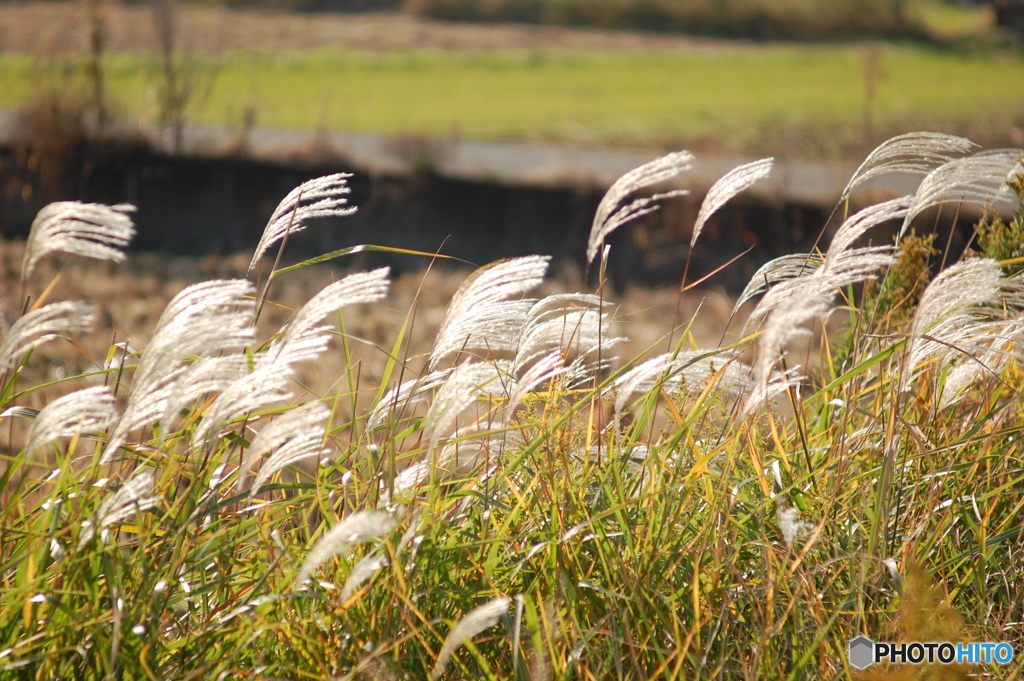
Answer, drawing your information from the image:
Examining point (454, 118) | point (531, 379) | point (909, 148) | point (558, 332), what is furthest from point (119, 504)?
point (454, 118)

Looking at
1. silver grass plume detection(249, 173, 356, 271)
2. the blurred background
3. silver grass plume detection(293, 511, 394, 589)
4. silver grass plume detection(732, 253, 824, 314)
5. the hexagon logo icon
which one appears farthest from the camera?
the blurred background

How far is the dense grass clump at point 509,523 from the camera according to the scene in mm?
1415

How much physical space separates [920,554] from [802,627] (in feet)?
1.24

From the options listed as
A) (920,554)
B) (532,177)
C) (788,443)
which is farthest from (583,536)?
(532,177)

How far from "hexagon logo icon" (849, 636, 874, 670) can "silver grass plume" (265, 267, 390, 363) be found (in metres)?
1.04

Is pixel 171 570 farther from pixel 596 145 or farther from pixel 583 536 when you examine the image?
pixel 596 145

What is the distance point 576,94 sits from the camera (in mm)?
15836

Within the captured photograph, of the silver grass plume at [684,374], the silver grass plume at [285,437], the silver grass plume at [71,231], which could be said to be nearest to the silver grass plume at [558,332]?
the silver grass plume at [684,374]

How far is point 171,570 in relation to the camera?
1455 millimetres

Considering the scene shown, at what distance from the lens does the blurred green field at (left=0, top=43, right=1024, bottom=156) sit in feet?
37.2

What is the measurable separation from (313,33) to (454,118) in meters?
10.8

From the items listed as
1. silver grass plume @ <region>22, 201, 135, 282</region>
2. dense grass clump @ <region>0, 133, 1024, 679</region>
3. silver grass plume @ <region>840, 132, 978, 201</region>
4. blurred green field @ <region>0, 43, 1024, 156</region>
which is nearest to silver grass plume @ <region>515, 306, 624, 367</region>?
dense grass clump @ <region>0, 133, 1024, 679</region>

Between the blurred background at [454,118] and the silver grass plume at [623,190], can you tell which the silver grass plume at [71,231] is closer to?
the silver grass plume at [623,190]

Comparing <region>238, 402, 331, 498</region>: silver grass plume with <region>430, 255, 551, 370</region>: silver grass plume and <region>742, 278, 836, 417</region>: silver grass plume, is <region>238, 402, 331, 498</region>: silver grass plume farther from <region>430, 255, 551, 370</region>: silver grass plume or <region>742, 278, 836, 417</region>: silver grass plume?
<region>742, 278, 836, 417</region>: silver grass plume
